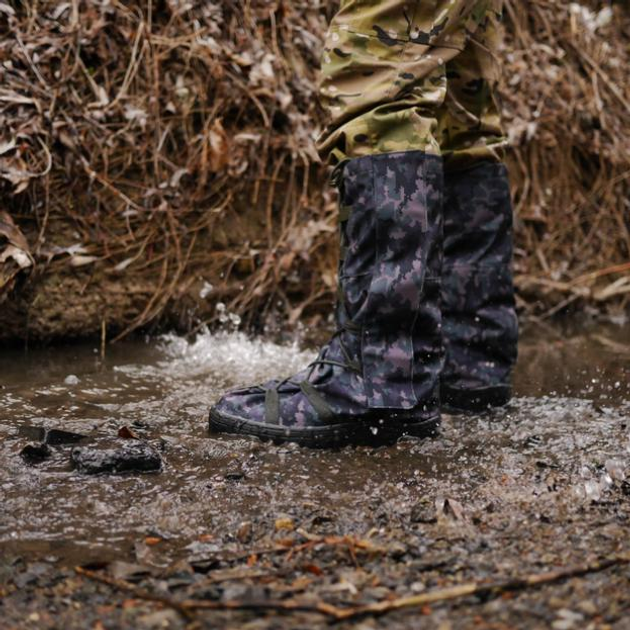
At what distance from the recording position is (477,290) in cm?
227

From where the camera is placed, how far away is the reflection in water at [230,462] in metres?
1.46

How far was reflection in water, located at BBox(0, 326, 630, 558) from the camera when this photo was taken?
4.78ft

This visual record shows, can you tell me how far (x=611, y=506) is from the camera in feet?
4.93

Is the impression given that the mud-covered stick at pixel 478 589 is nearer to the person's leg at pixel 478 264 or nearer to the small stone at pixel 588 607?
the small stone at pixel 588 607

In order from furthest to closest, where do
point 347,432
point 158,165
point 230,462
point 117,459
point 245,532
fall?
point 158,165 → point 347,432 → point 230,462 → point 117,459 → point 245,532

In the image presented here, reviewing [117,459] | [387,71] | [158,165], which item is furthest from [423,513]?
[158,165]

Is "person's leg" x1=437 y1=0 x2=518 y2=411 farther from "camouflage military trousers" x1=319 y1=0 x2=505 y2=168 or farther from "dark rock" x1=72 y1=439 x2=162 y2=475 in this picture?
"dark rock" x1=72 y1=439 x2=162 y2=475

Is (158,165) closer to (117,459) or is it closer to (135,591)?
(117,459)

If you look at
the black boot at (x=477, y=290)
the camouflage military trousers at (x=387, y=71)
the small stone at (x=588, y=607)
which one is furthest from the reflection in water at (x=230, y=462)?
the camouflage military trousers at (x=387, y=71)

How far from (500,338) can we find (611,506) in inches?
32.2

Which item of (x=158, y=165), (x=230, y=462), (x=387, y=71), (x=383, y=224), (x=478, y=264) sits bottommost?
(x=230, y=462)

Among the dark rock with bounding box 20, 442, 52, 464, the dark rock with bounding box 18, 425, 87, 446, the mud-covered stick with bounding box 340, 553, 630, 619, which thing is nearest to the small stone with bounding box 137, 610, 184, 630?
the mud-covered stick with bounding box 340, 553, 630, 619

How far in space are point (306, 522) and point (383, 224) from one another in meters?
0.74

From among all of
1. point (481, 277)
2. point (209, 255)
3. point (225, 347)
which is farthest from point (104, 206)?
point (481, 277)
